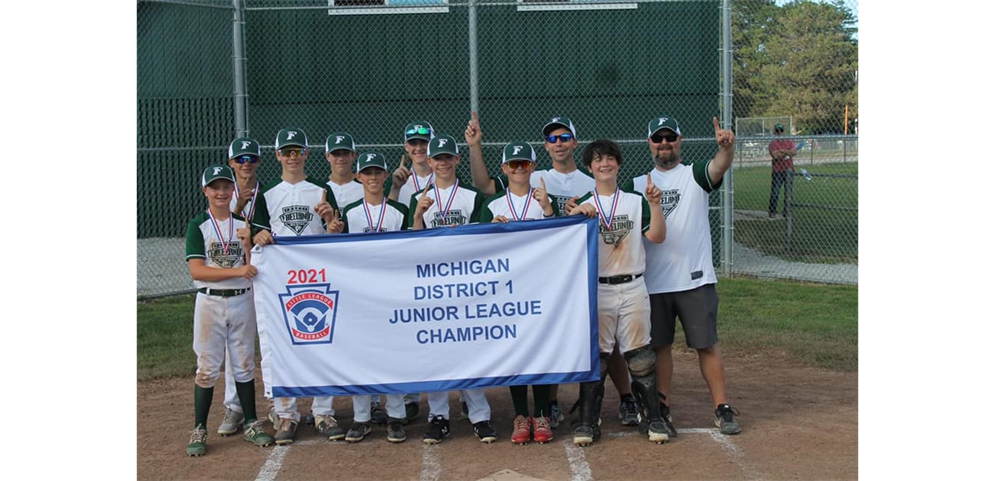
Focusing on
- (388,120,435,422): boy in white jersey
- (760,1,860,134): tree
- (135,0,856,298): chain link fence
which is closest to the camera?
(388,120,435,422): boy in white jersey

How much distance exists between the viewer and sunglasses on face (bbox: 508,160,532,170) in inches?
260

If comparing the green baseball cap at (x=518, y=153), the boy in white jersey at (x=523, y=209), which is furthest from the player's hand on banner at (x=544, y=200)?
the green baseball cap at (x=518, y=153)

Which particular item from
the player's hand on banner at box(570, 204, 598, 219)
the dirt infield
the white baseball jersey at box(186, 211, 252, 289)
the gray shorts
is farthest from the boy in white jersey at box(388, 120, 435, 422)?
the gray shorts

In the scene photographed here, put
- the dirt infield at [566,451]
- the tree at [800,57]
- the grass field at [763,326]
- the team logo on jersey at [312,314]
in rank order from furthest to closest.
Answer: the tree at [800,57]
the grass field at [763,326]
the team logo on jersey at [312,314]
the dirt infield at [566,451]

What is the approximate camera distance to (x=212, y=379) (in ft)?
22.1

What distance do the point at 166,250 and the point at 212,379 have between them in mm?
8903

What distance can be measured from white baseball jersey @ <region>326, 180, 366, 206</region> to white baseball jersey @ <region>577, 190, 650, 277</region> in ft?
6.67

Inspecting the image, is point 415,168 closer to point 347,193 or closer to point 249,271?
point 347,193

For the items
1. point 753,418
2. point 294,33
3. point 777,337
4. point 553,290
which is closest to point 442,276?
point 553,290

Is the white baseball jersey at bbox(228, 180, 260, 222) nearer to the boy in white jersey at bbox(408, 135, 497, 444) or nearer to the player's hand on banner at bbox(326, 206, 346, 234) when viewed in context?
the player's hand on banner at bbox(326, 206, 346, 234)

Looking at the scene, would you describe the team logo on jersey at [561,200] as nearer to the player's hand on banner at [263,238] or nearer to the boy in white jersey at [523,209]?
the boy in white jersey at [523,209]

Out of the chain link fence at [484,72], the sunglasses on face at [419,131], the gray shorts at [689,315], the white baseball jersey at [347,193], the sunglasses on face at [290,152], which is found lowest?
the gray shorts at [689,315]

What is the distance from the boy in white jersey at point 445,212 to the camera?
6730 mm

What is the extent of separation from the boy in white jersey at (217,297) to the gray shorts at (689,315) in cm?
281
